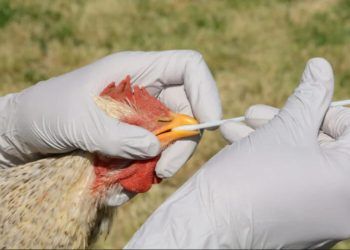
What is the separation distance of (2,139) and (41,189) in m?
0.53

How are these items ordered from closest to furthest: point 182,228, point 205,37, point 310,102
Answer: point 182,228, point 310,102, point 205,37

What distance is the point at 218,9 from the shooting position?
6.50 m

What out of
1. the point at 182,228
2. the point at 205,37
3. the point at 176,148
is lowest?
the point at 205,37

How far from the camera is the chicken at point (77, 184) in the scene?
8.01 ft

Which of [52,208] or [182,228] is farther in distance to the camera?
[52,208]

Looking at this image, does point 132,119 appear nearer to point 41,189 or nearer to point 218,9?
point 41,189

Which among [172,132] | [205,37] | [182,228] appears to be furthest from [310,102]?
[205,37]

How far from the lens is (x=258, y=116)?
8.66 ft

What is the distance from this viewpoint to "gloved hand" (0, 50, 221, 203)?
8.07ft

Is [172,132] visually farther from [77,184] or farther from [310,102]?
[310,102]

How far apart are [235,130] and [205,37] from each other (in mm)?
3587

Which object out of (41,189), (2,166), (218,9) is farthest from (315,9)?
(41,189)

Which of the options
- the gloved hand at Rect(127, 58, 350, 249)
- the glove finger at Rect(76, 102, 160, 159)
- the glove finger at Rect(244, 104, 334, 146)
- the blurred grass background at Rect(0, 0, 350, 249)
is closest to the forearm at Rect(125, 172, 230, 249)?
the gloved hand at Rect(127, 58, 350, 249)

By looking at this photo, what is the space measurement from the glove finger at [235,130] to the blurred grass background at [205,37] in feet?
8.67
